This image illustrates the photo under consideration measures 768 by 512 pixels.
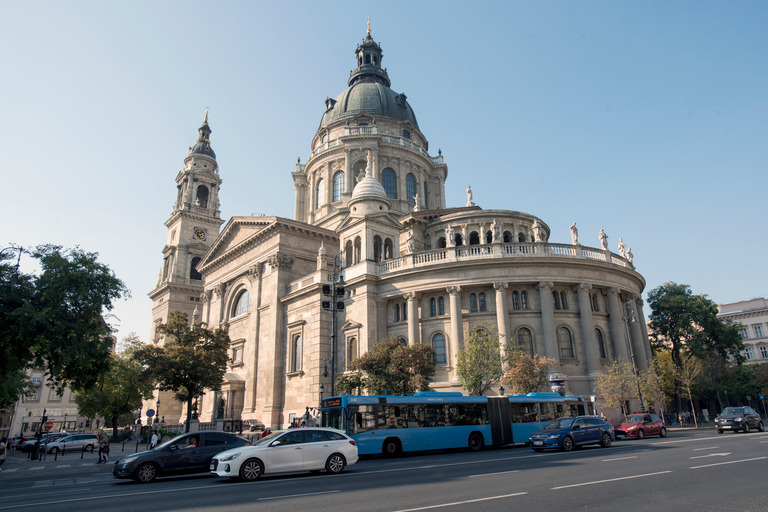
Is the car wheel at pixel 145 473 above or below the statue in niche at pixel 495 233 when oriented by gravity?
below

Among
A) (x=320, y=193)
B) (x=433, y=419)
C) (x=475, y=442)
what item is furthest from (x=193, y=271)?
(x=475, y=442)

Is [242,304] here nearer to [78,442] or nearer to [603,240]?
[78,442]

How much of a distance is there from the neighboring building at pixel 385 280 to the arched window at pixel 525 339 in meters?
0.15

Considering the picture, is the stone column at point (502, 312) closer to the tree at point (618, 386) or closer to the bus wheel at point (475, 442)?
the tree at point (618, 386)

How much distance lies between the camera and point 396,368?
1150 inches

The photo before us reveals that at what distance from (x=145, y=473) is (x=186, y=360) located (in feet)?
75.1

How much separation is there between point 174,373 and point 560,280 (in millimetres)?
26968

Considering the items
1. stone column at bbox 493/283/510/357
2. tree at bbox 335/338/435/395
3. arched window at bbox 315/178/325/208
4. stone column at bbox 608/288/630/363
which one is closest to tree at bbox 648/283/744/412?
stone column at bbox 608/288/630/363

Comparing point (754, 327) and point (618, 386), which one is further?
point (754, 327)

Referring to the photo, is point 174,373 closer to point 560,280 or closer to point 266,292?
point 266,292

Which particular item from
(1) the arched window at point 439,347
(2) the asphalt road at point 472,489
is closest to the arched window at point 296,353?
(1) the arched window at point 439,347

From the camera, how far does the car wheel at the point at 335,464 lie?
14.7 m

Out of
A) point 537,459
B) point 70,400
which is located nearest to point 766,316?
point 537,459

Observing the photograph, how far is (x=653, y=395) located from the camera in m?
33.0
